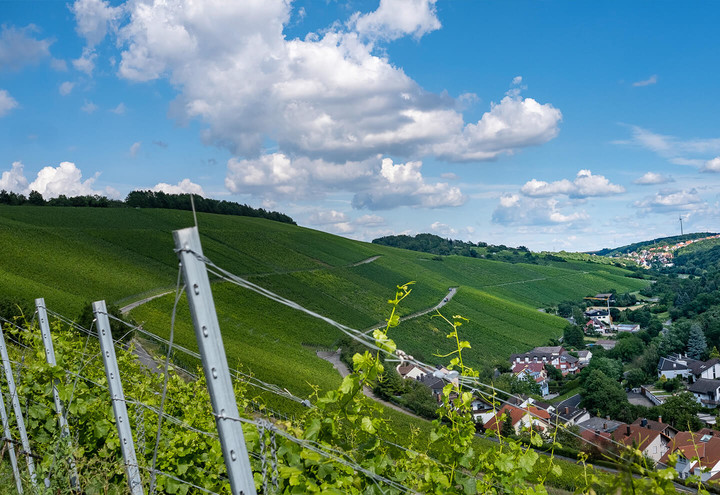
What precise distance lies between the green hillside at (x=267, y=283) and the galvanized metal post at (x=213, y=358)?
53.7 ft

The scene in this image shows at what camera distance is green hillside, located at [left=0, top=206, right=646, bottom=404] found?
4006 centimetres

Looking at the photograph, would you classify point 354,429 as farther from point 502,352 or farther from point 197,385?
point 502,352

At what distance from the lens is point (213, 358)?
2230 millimetres

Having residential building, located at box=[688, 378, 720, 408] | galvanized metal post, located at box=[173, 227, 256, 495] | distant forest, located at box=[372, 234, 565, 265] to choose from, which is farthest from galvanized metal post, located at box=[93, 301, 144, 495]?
distant forest, located at box=[372, 234, 565, 265]

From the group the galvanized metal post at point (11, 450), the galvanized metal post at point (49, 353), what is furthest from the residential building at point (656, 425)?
the galvanized metal post at point (11, 450)

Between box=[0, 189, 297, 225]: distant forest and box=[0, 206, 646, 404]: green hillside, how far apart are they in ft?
24.4

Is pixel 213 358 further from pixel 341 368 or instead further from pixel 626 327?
pixel 626 327

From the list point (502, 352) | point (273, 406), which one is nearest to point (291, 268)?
point (502, 352)

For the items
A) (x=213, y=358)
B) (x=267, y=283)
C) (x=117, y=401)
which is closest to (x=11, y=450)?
(x=117, y=401)

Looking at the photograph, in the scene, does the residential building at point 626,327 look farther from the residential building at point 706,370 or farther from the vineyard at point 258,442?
the vineyard at point 258,442

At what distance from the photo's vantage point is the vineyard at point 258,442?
8.05 feet

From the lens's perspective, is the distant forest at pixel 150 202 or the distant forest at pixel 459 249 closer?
the distant forest at pixel 150 202

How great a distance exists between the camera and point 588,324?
9319 cm

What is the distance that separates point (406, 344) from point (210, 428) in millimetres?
52450
